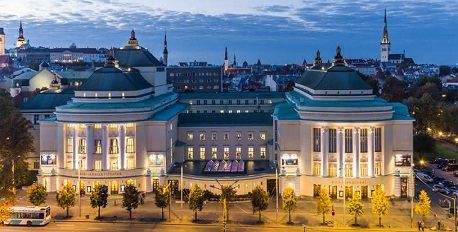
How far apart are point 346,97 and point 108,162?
32.2 m

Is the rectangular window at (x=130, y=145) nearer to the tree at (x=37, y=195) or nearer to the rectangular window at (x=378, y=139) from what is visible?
the tree at (x=37, y=195)

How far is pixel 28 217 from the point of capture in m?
67.6

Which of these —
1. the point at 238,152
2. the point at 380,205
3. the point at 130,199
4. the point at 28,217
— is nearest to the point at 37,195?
the point at 28,217

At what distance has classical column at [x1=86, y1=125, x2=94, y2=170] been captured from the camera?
81125 millimetres

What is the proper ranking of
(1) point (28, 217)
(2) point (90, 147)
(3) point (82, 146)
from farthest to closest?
1. (3) point (82, 146)
2. (2) point (90, 147)
3. (1) point (28, 217)

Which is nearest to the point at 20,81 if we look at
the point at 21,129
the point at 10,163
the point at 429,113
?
the point at 21,129

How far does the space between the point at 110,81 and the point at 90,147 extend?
394 inches

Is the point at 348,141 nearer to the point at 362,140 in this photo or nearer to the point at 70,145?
the point at 362,140

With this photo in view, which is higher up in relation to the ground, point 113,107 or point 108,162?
point 113,107

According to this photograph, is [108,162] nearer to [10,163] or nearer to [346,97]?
[10,163]

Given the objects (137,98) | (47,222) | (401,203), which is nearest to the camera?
(47,222)

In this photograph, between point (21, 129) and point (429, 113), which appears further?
point (429, 113)

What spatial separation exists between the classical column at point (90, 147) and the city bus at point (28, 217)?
1432 centimetres

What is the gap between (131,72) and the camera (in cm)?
9200
